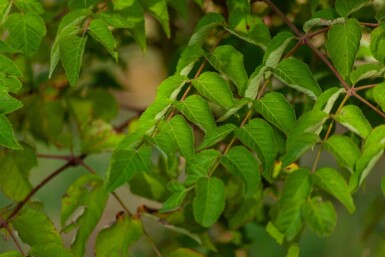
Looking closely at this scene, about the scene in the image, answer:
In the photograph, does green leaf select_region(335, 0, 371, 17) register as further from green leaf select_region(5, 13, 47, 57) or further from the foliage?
green leaf select_region(5, 13, 47, 57)

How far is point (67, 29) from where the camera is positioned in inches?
42.8

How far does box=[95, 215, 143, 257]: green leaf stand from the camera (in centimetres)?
131

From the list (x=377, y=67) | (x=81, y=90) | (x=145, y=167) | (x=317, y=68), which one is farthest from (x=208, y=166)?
(x=81, y=90)

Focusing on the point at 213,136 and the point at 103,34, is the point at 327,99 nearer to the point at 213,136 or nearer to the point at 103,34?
the point at 213,136

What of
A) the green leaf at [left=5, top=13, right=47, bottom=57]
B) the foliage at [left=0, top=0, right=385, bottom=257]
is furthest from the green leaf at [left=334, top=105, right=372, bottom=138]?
the green leaf at [left=5, top=13, right=47, bottom=57]

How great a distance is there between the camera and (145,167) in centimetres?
100

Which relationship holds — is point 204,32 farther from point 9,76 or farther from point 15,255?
point 15,255

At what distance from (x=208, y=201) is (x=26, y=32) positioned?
38 centimetres

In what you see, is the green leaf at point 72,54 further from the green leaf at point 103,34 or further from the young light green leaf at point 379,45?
the young light green leaf at point 379,45

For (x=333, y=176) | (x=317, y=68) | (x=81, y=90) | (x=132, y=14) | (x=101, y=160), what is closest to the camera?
(x=333, y=176)

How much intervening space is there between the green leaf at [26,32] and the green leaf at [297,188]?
0.42 meters

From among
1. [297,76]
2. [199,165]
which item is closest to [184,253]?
[199,165]

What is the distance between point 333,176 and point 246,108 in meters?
0.22

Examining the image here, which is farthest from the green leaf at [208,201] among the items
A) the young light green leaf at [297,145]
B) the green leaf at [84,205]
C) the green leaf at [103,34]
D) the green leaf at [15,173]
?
the green leaf at [15,173]
